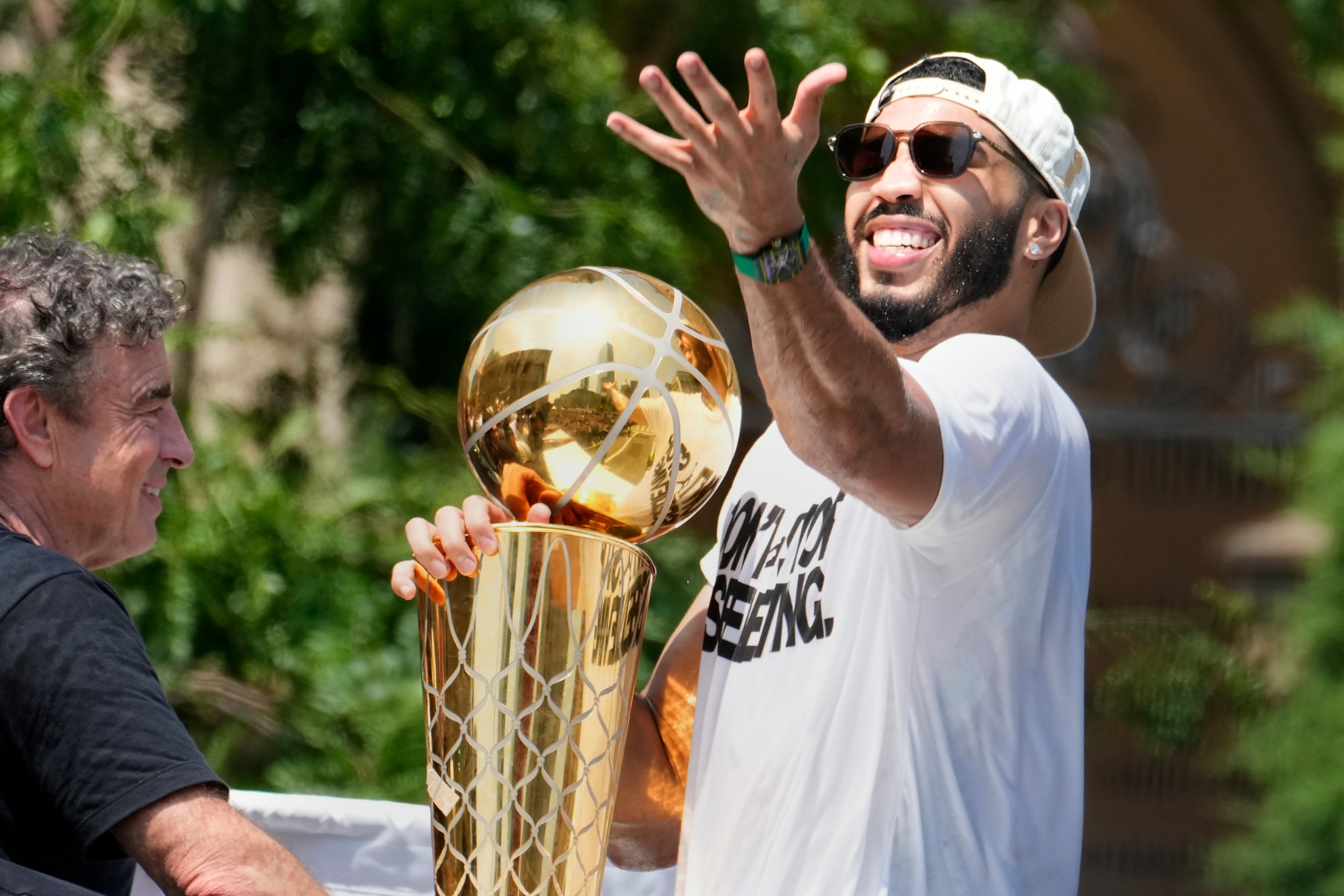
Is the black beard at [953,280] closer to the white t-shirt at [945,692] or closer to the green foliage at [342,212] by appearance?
the white t-shirt at [945,692]

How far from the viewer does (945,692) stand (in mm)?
1773

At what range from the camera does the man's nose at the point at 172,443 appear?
1961mm

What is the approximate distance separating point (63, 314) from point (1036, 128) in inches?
48.5

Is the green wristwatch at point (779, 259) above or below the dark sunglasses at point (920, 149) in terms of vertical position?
below

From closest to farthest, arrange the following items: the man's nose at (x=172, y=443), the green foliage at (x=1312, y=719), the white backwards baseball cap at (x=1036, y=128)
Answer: the man's nose at (x=172, y=443) → the white backwards baseball cap at (x=1036, y=128) → the green foliage at (x=1312, y=719)

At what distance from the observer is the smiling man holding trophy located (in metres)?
1.58

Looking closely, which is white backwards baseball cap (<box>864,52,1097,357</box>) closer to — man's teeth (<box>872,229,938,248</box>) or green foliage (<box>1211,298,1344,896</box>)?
man's teeth (<box>872,229,938,248</box>)

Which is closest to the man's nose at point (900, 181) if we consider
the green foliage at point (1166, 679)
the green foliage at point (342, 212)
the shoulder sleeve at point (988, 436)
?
the shoulder sleeve at point (988, 436)

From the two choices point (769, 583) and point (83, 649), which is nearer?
point (83, 649)

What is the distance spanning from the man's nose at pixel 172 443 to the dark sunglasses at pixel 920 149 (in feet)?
2.96

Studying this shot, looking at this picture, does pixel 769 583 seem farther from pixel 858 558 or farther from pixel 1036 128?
pixel 1036 128

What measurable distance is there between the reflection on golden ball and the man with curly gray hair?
1.39 feet

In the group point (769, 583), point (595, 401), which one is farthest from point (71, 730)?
point (769, 583)

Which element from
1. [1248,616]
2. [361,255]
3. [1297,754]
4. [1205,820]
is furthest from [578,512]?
[1205,820]
